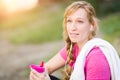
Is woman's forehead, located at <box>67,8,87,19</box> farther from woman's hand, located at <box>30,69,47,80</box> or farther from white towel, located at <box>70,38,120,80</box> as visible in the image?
woman's hand, located at <box>30,69,47,80</box>

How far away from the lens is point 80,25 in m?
3.17

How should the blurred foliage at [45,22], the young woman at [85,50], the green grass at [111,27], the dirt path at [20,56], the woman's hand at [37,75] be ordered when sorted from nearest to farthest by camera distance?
the young woman at [85,50] < the woman's hand at [37,75] < the dirt path at [20,56] < the green grass at [111,27] < the blurred foliage at [45,22]

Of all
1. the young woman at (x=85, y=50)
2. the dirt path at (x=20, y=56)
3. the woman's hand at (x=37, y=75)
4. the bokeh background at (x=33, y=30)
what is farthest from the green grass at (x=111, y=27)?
the woman's hand at (x=37, y=75)

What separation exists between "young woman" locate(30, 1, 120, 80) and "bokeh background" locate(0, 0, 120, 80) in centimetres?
257

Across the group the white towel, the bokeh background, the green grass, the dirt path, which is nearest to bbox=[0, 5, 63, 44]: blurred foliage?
the bokeh background

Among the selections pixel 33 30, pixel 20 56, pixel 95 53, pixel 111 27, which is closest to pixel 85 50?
pixel 95 53

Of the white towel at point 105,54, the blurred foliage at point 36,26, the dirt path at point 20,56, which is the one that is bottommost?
the dirt path at point 20,56

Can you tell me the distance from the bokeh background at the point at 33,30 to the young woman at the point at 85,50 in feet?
8.44

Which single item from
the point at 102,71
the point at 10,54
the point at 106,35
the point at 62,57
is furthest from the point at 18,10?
the point at 102,71

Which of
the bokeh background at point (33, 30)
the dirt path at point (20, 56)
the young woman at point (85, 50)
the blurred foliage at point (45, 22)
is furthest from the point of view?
the blurred foliage at point (45, 22)

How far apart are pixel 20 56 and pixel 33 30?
2.16 m

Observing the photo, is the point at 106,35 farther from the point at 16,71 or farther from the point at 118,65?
the point at 118,65

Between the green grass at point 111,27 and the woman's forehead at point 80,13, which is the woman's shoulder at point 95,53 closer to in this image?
the woman's forehead at point 80,13

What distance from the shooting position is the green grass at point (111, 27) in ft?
26.1
